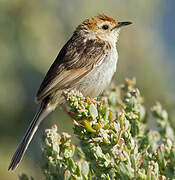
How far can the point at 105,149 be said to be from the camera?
3154mm

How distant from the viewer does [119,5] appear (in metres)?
7.18

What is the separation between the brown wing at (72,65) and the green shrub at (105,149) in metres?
1.32

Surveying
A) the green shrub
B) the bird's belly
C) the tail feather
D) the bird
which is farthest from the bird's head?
the green shrub

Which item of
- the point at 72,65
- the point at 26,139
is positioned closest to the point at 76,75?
the point at 72,65

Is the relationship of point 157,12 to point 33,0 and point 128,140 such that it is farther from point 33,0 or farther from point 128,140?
point 128,140

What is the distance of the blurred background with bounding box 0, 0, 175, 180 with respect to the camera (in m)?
6.16

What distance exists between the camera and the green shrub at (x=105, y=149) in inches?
110

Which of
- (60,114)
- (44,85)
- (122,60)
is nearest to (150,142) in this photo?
(44,85)

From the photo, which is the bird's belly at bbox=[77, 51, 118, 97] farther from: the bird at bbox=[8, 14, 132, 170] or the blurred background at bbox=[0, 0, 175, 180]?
the blurred background at bbox=[0, 0, 175, 180]

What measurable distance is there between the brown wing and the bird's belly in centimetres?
8

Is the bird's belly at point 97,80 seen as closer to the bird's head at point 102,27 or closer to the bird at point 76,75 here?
the bird at point 76,75

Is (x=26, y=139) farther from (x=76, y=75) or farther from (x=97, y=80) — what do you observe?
(x=97, y=80)

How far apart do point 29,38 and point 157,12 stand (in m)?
2.62

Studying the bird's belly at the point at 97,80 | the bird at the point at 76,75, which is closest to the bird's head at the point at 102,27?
the bird at the point at 76,75
